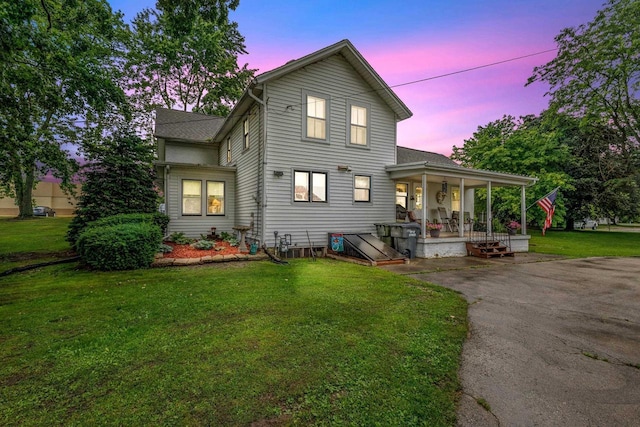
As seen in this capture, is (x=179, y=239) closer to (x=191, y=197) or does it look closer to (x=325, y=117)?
(x=191, y=197)

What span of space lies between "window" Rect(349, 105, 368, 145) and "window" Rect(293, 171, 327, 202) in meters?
2.07

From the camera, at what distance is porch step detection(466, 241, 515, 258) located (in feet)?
33.6

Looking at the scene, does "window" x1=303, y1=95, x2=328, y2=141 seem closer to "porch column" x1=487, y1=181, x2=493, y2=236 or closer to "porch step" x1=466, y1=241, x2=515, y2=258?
"porch step" x1=466, y1=241, x2=515, y2=258

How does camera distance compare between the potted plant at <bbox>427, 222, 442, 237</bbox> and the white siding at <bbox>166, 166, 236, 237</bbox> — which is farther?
Result: the white siding at <bbox>166, 166, 236, 237</bbox>

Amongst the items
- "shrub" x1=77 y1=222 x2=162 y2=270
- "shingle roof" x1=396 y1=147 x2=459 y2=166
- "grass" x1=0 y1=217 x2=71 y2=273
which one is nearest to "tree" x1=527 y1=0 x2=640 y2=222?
"shingle roof" x1=396 y1=147 x2=459 y2=166

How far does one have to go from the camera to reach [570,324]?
3963 millimetres

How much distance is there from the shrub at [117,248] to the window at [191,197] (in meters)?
4.62

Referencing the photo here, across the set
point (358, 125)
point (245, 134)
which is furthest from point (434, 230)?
point (245, 134)

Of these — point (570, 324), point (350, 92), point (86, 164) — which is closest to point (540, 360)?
point (570, 324)

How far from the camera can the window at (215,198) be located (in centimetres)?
1208

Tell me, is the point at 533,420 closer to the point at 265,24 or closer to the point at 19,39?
the point at 19,39

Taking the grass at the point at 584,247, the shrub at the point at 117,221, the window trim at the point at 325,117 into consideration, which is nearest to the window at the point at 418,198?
the grass at the point at 584,247

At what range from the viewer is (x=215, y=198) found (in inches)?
482

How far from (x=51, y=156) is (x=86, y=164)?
131cm
